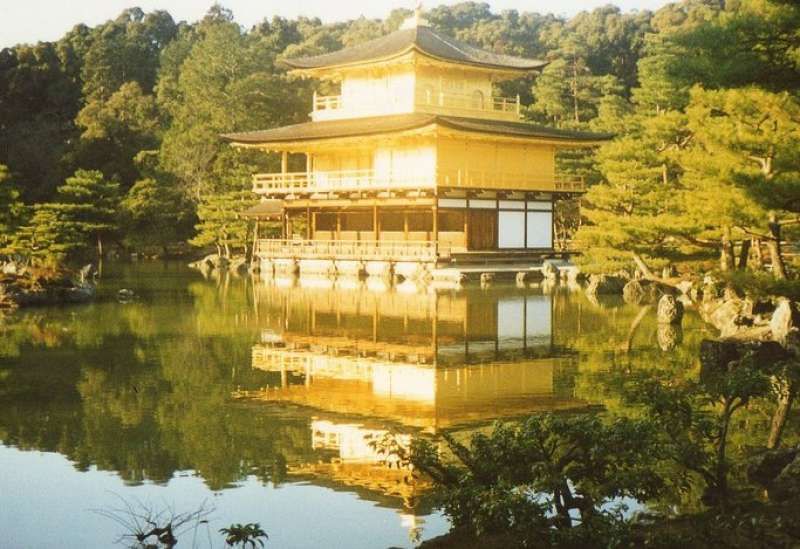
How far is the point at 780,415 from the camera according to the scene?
11.3m

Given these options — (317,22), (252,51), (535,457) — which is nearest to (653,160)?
(535,457)

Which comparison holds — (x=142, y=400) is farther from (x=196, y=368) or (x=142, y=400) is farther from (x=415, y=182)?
(x=415, y=182)

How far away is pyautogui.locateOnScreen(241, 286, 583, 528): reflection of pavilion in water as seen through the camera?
10695 millimetres

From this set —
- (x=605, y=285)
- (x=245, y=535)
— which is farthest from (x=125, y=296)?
(x=245, y=535)

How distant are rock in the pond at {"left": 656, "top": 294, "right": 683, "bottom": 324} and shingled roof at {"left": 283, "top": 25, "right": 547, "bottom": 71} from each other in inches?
848

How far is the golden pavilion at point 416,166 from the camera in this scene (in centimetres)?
3878

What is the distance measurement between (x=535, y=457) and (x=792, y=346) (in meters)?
9.60

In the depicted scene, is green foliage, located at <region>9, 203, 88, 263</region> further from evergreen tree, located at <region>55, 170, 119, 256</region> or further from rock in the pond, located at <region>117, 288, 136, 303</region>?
rock in the pond, located at <region>117, 288, 136, 303</region>

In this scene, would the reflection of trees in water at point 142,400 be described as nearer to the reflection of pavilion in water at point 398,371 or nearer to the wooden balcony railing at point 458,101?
the reflection of pavilion in water at point 398,371

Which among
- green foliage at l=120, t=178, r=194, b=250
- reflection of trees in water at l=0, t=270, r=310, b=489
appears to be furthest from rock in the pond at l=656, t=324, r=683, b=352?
green foliage at l=120, t=178, r=194, b=250

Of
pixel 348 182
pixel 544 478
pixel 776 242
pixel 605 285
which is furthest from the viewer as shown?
pixel 348 182

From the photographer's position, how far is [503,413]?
1188 centimetres

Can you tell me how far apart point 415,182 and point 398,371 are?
76.7 feet

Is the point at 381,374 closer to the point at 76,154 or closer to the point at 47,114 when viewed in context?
the point at 76,154
